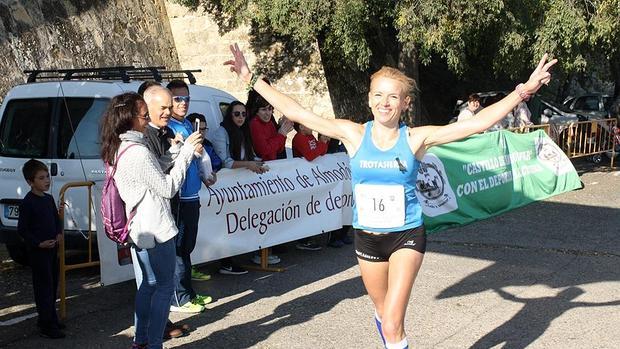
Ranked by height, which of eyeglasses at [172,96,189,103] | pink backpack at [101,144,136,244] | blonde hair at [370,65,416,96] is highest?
blonde hair at [370,65,416,96]

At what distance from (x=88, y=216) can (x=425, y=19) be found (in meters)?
9.23

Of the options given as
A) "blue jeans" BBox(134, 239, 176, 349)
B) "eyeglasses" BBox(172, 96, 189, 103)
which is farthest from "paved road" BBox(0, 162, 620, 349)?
"eyeglasses" BBox(172, 96, 189, 103)

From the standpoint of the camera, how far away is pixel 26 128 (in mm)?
8320

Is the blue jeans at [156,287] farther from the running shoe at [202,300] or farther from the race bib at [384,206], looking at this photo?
the running shoe at [202,300]

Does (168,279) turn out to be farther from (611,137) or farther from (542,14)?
(611,137)

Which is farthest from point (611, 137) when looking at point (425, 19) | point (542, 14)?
point (425, 19)

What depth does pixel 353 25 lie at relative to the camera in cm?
1562

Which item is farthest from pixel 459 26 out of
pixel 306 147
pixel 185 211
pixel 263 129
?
pixel 185 211

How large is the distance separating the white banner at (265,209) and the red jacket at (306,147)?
0.33 feet

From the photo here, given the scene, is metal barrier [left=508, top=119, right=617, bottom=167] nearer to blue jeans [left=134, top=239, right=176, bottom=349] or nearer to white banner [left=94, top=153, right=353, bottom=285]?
white banner [left=94, top=153, right=353, bottom=285]

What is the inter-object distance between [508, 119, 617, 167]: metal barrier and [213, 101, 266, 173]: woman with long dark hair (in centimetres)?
829

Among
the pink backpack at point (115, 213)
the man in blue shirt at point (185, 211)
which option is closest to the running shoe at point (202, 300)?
the man in blue shirt at point (185, 211)

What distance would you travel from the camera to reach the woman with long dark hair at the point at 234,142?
7934 mm

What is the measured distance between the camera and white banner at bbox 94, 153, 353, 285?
7551 mm
